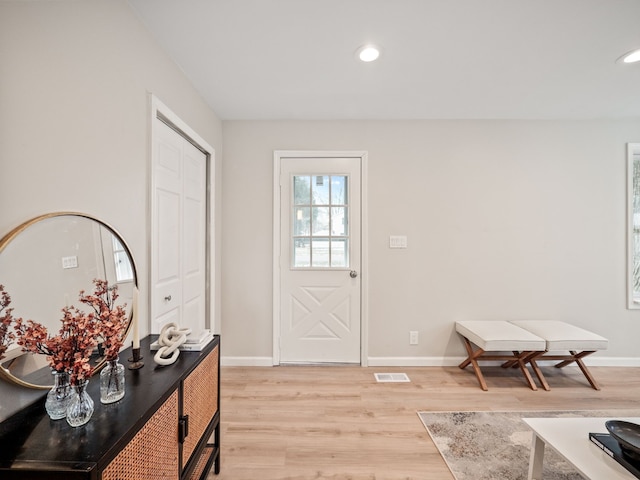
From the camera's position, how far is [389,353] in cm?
305

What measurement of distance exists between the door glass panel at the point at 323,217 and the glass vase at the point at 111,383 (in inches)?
82.8

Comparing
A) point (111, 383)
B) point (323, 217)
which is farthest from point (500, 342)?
point (111, 383)

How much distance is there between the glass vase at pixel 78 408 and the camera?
0.88m

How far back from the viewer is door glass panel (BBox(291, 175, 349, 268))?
3057 mm

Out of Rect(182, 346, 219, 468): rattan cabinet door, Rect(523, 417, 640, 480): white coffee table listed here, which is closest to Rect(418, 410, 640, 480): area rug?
Rect(523, 417, 640, 480): white coffee table

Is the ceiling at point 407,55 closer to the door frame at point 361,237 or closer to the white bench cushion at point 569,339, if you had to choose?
the door frame at point 361,237

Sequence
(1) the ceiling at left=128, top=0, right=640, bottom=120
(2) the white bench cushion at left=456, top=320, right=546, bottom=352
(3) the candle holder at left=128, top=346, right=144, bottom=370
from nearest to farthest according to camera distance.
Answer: (3) the candle holder at left=128, top=346, right=144, bottom=370 → (1) the ceiling at left=128, top=0, right=640, bottom=120 → (2) the white bench cushion at left=456, top=320, right=546, bottom=352

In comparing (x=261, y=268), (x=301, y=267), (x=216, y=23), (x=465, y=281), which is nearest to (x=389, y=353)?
(x=465, y=281)

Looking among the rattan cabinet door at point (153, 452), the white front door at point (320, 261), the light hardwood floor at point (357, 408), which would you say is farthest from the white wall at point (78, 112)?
the white front door at point (320, 261)

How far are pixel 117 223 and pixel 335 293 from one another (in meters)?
2.06

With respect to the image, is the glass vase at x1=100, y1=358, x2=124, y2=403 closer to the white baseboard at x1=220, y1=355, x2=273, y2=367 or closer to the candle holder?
the candle holder

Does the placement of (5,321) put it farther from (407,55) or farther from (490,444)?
(490,444)

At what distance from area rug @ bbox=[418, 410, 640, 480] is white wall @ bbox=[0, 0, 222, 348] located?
6.44 feet

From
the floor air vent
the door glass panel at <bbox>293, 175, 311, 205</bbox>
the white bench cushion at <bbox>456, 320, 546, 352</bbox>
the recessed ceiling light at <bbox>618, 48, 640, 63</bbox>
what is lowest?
the floor air vent
